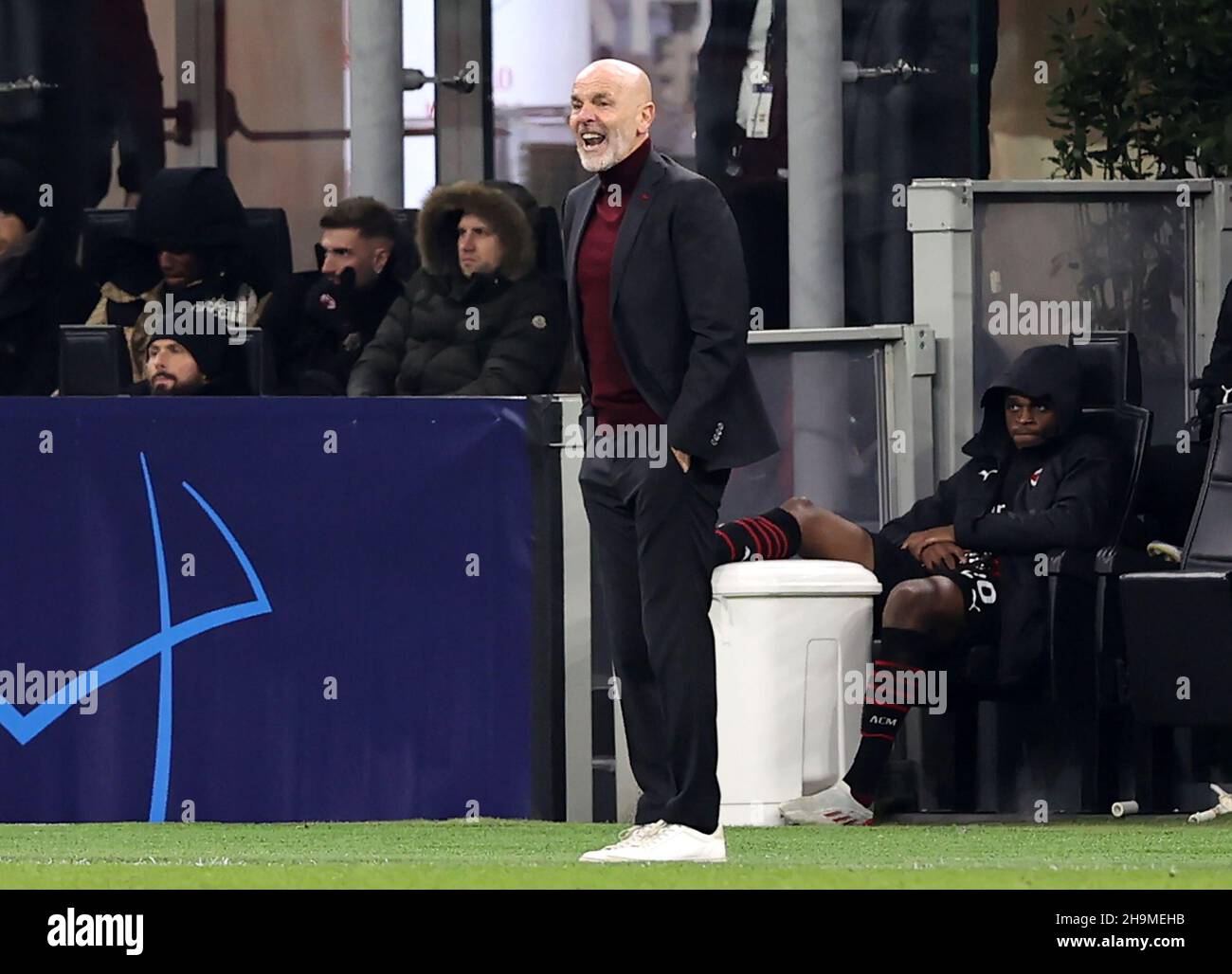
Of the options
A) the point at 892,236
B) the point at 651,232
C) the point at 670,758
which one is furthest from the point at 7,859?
the point at 892,236

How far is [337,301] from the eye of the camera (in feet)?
33.4

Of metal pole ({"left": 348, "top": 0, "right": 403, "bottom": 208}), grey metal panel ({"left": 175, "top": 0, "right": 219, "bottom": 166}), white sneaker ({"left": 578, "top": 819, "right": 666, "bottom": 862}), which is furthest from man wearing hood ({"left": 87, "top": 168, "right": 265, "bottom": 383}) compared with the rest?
white sneaker ({"left": 578, "top": 819, "right": 666, "bottom": 862})

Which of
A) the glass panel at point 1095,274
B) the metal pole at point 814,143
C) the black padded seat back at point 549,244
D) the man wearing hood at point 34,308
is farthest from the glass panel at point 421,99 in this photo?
the glass panel at point 1095,274

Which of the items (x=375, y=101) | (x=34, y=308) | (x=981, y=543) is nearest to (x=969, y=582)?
(x=981, y=543)

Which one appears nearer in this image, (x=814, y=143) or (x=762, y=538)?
(x=762, y=538)

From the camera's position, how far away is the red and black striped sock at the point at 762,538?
8867 millimetres

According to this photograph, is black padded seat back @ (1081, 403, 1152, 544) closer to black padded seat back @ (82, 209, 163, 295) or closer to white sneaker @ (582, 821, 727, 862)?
white sneaker @ (582, 821, 727, 862)

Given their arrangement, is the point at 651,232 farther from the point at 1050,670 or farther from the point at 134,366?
the point at 134,366

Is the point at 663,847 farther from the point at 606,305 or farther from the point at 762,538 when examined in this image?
the point at 762,538

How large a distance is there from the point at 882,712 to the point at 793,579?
437 mm

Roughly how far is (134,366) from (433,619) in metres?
1.74

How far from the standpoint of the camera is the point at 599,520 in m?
6.77

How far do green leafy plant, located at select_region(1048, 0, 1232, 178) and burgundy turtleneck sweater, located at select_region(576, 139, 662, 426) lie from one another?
4401 mm

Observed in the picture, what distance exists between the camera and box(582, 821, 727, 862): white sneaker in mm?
6496
